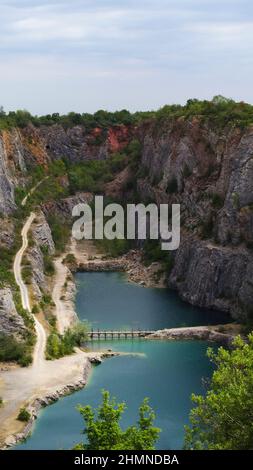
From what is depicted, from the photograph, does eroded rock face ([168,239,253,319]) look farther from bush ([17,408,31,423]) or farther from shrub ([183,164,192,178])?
bush ([17,408,31,423])

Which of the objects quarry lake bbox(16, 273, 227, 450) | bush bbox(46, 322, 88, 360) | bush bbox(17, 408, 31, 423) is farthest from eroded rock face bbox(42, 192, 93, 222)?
bush bbox(17, 408, 31, 423)

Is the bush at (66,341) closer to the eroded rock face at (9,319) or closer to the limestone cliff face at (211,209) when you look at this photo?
the eroded rock face at (9,319)

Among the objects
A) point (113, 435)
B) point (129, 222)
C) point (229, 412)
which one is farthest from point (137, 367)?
point (129, 222)

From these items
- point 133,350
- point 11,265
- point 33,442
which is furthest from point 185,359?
point 11,265

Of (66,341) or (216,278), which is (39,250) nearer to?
(216,278)

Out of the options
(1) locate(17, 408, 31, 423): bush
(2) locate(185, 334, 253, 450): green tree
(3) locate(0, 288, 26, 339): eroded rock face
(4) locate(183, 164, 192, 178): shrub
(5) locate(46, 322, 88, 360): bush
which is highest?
(4) locate(183, 164, 192, 178): shrub

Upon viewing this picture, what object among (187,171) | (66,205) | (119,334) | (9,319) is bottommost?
(119,334)
